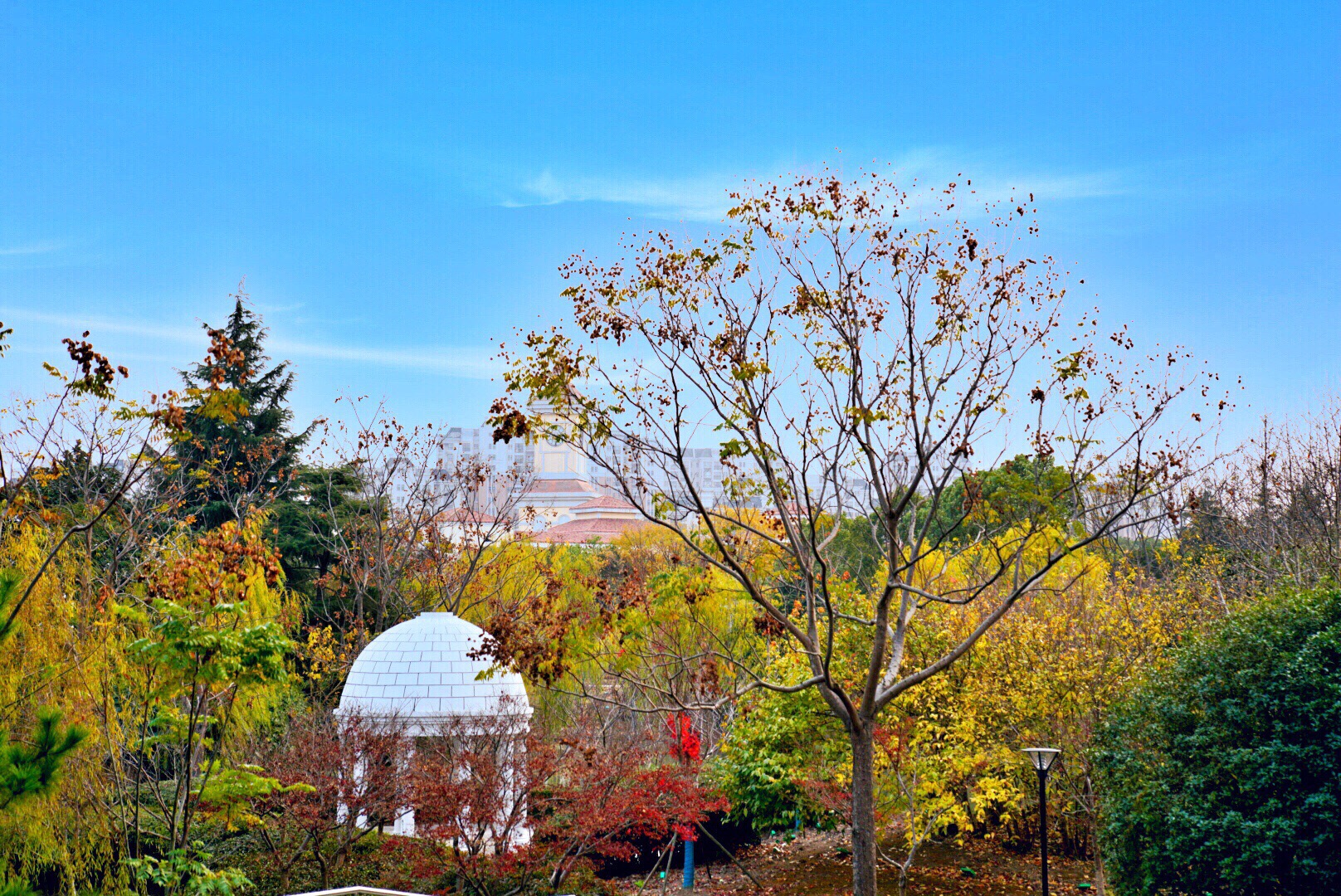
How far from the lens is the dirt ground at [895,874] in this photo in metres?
13.4

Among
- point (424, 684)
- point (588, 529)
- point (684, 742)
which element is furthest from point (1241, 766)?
point (588, 529)

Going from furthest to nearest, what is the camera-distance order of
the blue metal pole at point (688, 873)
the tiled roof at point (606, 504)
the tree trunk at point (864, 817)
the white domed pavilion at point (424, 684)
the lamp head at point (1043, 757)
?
the tiled roof at point (606, 504)
the blue metal pole at point (688, 873)
the white domed pavilion at point (424, 684)
the lamp head at point (1043, 757)
the tree trunk at point (864, 817)

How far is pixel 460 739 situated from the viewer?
11641mm

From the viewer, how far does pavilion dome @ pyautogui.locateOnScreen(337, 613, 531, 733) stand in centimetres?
1342

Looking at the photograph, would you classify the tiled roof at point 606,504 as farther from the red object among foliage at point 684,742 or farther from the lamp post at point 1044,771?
the lamp post at point 1044,771

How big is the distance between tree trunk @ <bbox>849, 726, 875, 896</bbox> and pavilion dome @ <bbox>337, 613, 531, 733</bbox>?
18.9 ft

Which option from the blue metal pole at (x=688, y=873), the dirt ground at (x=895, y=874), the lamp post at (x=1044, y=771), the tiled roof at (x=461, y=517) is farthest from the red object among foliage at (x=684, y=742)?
the tiled roof at (x=461, y=517)

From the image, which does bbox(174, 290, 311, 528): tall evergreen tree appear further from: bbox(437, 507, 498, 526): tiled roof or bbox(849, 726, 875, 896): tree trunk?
bbox(849, 726, 875, 896): tree trunk

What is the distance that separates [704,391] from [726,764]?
27.1 ft

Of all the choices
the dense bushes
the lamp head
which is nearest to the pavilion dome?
the lamp head

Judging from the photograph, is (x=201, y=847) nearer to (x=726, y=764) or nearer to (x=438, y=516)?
(x=726, y=764)

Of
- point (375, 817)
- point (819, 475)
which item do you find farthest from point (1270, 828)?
point (375, 817)

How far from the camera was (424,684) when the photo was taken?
1364 cm

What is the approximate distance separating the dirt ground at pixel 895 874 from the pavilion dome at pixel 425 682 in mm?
3506
